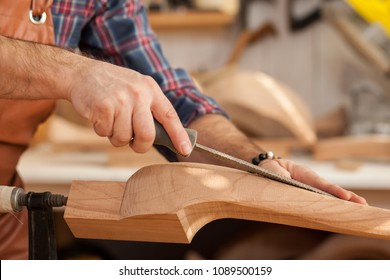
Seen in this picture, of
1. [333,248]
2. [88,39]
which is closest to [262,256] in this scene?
[333,248]

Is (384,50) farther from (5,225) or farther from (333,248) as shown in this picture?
(5,225)

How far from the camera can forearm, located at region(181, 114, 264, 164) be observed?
1.03 metres

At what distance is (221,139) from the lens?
1.05 meters

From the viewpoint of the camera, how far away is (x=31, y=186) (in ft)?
5.02

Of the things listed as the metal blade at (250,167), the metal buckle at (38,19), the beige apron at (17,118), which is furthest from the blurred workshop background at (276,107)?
the metal blade at (250,167)

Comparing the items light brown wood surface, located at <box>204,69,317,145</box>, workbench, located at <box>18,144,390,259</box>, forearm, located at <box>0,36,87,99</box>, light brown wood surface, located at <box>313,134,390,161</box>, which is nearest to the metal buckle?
forearm, located at <box>0,36,87,99</box>

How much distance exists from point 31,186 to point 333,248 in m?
0.70

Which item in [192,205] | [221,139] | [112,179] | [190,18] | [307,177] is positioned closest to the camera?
[192,205]

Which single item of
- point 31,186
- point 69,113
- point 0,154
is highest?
point 0,154

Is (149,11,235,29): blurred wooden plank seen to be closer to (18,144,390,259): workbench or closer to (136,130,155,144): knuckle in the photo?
(18,144,390,259): workbench

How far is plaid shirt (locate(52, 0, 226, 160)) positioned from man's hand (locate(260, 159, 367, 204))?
0.19 m

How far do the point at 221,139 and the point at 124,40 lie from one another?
272 mm

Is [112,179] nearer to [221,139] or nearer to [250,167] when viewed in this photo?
[221,139]

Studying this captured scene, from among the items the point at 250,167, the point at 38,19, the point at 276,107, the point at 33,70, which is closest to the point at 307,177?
the point at 250,167
